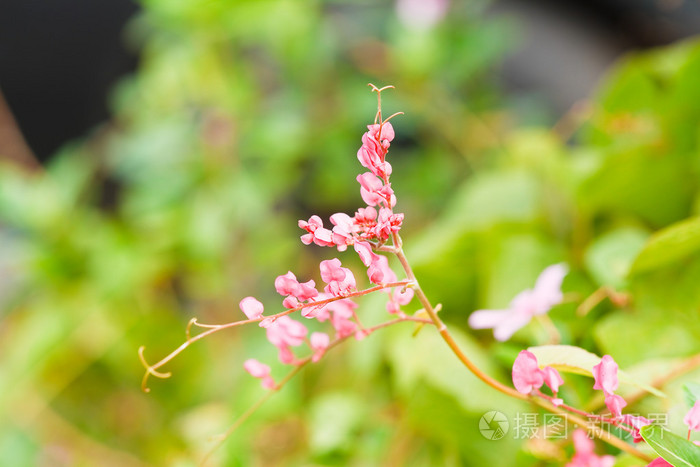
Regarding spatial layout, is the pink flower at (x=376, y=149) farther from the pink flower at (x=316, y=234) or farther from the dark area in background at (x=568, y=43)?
the dark area in background at (x=568, y=43)

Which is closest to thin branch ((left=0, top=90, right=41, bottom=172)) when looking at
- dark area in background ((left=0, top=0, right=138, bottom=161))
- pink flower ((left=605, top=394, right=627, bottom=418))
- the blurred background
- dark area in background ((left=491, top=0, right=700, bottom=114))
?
the blurred background

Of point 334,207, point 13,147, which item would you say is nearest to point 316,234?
point 334,207

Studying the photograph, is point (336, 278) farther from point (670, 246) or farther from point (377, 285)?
point (670, 246)

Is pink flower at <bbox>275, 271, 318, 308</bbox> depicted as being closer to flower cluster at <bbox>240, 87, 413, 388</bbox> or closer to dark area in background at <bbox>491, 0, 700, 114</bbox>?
flower cluster at <bbox>240, 87, 413, 388</bbox>

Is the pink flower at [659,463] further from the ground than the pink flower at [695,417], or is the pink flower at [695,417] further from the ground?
the pink flower at [695,417]

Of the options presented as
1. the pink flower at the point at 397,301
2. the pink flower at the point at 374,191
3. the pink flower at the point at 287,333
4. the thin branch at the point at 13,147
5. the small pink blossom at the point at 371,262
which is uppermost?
the pink flower at the point at 374,191

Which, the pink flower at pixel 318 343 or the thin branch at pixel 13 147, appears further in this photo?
the thin branch at pixel 13 147

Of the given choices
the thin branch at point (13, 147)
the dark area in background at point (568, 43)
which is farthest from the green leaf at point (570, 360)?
the thin branch at point (13, 147)
